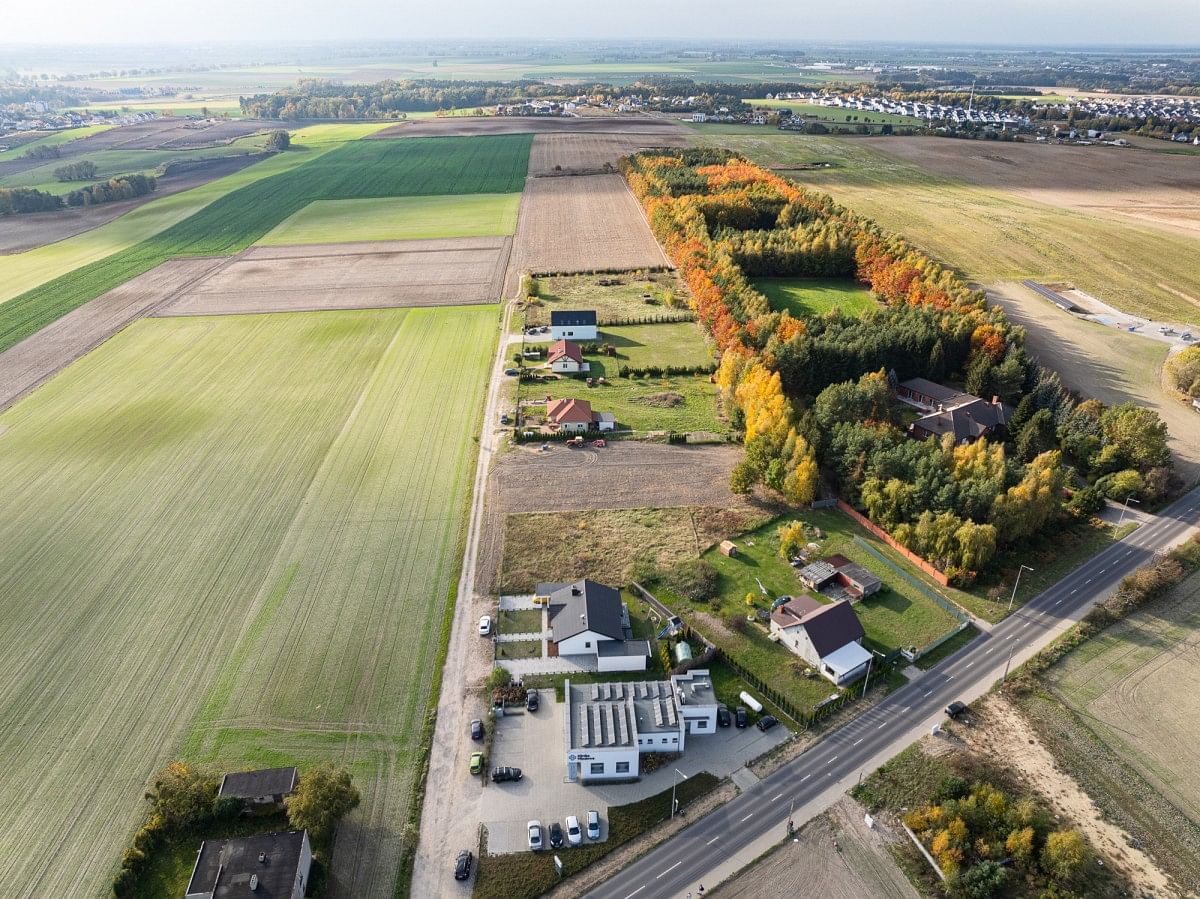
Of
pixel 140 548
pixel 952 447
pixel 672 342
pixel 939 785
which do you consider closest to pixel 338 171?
pixel 672 342

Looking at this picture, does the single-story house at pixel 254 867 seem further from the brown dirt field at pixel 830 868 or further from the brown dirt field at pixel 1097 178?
the brown dirt field at pixel 1097 178

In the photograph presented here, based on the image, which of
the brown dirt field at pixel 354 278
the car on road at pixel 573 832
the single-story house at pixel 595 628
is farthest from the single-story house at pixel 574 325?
the car on road at pixel 573 832

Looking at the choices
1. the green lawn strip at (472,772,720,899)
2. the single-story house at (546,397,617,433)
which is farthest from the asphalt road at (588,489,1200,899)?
the single-story house at (546,397,617,433)

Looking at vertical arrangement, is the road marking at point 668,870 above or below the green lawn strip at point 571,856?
below

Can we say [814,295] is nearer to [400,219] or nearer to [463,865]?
[400,219]

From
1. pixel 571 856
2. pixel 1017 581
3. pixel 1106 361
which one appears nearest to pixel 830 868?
pixel 571 856
